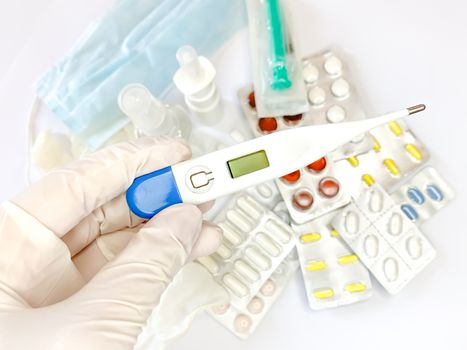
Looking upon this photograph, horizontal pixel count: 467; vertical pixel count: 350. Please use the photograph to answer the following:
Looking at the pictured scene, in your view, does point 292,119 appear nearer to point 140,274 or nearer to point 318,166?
point 318,166

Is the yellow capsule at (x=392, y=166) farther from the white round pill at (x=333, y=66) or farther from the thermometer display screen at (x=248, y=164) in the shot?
the thermometer display screen at (x=248, y=164)

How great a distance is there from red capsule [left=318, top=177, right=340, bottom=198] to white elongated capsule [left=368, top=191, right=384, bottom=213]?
0.05 meters

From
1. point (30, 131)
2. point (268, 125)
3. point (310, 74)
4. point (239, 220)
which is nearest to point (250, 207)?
point (239, 220)

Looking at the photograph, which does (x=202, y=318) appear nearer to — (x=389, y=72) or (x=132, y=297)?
(x=132, y=297)

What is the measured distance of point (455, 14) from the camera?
839 millimetres

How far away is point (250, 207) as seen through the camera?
777mm

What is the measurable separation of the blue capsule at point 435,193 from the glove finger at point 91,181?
0.38m

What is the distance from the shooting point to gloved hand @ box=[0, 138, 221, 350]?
1.69ft

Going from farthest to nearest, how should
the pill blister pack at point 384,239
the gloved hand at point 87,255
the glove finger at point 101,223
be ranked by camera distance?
the pill blister pack at point 384,239, the glove finger at point 101,223, the gloved hand at point 87,255

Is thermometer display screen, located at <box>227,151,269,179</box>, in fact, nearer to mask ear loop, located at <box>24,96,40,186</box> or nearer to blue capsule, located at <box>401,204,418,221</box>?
blue capsule, located at <box>401,204,418,221</box>

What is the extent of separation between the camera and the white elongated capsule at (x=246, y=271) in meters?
0.75

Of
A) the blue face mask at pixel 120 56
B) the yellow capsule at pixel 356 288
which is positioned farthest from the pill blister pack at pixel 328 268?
the blue face mask at pixel 120 56

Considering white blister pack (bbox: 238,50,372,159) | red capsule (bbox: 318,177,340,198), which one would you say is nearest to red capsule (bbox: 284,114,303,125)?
white blister pack (bbox: 238,50,372,159)

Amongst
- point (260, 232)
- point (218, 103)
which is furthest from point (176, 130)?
point (260, 232)
